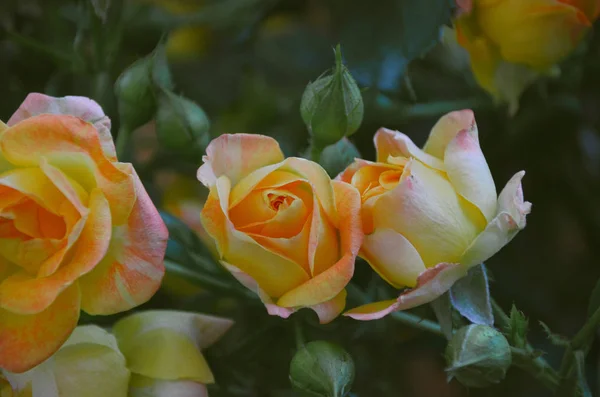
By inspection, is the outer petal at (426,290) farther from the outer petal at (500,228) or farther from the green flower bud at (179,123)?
the green flower bud at (179,123)

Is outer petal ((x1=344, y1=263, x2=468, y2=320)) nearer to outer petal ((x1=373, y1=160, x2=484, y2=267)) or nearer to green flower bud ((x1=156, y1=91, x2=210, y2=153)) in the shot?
outer petal ((x1=373, y1=160, x2=484, y2=267))

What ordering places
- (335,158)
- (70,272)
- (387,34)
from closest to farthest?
1. (70,272)
2. (335,158)
3. (387,34)

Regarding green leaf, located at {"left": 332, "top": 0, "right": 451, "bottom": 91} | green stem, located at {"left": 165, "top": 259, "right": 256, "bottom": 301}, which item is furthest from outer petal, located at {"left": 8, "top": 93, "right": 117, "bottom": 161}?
green leaf, located at {"left": 332, "top": 0, "right": 451, "bottom": 91}

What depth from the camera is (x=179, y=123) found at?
1.53 feet

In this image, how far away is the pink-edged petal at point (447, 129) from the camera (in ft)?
1.31

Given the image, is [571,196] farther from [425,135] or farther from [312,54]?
[312,54]

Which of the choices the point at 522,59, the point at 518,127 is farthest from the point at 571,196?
the point at 522,59

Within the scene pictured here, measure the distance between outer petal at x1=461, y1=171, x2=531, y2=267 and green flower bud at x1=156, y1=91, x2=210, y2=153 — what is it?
0.65 ft

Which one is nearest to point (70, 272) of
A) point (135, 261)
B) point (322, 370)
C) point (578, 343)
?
point (135, 261)

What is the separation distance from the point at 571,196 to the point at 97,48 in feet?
1.55

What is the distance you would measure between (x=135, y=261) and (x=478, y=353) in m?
0.17

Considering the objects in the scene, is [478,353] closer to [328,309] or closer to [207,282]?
[328,309]

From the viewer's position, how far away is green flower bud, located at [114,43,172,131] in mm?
475

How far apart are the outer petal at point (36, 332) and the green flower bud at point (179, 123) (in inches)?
5.7
